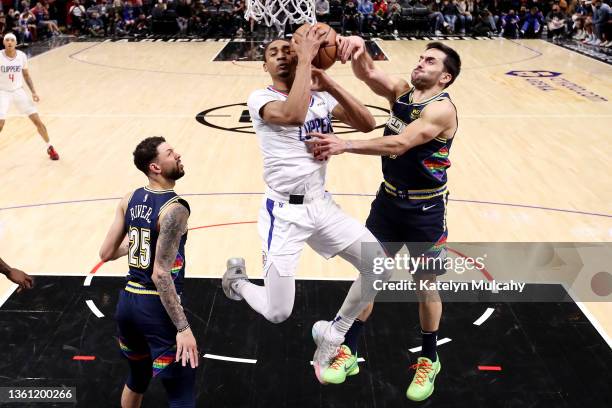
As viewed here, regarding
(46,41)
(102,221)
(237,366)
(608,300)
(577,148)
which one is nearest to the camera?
(237,366)

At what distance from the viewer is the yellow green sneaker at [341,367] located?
4652mm

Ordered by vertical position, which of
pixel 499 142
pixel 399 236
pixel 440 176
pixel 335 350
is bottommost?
pixel 499 142

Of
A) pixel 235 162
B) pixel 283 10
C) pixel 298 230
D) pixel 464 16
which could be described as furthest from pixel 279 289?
pixel 464 16

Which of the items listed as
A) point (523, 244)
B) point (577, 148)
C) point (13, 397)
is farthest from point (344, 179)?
point (13, 397)

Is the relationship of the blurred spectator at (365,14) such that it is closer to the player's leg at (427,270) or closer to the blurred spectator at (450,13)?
the blurred spectator at (450,13)

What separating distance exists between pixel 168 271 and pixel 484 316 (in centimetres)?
312

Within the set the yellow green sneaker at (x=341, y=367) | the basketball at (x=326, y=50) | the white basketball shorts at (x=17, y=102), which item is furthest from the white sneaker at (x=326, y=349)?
the white basketball shorts at (x=17, y=102)

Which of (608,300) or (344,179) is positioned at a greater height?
(608,300)

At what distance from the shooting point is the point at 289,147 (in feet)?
14.1

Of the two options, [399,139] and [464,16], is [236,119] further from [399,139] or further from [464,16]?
[464,16]

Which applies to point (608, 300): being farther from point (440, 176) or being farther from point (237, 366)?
point (237, 366)

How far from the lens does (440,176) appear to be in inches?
185

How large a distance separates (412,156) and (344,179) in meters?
4.80

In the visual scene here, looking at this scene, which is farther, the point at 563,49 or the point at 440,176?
the point at 563,49
